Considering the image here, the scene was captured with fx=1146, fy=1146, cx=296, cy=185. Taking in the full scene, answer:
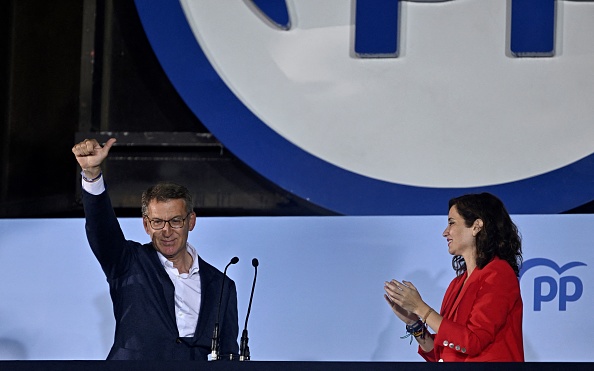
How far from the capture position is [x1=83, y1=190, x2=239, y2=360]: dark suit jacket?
12.3 ft

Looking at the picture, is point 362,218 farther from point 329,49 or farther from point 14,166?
point 14,166

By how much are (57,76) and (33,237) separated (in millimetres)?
824

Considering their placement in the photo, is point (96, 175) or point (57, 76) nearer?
point (96, 175)

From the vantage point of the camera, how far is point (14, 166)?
16.8 ft

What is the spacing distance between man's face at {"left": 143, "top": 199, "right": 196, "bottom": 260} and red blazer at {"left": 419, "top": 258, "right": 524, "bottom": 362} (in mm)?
940

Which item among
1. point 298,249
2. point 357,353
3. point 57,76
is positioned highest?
point 57,76

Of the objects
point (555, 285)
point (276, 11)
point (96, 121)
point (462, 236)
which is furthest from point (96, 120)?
point (555, 285)

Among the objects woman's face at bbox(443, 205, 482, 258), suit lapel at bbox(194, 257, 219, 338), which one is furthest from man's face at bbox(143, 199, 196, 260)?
woman's face at bbox(443, 205, 482, 258)

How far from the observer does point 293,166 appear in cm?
468

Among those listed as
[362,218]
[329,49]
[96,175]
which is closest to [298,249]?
[362,218]

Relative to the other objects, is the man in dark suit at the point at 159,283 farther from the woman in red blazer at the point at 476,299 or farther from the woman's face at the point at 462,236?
the woman's face at the point at 462,236

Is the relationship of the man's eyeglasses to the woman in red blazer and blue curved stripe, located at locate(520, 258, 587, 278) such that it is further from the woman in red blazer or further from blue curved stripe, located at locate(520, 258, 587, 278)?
blue curved stripe, located at locate(520, 258, 587, 278)

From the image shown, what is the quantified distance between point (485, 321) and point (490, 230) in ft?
1.13

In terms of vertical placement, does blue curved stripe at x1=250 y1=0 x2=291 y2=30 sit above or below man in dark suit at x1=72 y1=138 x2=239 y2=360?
above
